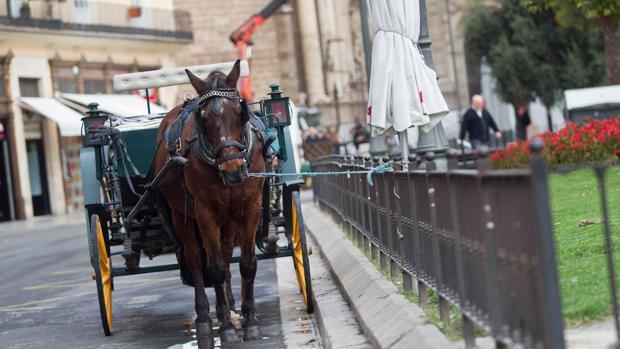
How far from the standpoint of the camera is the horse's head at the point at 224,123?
390 inches

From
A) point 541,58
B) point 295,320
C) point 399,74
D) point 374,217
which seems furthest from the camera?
point 541,58

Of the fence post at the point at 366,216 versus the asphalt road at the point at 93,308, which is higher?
the fence post at the point at 366,216

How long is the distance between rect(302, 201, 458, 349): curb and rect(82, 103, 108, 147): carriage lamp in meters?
2.42

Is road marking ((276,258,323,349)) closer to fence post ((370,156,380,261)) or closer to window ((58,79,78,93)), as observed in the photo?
fence post ((370,156,380,261))

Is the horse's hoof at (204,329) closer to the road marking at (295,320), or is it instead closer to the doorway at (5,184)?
the road marking at (295,320)

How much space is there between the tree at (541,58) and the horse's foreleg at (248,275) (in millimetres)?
42476

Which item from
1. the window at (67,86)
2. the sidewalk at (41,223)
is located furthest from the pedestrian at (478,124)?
the window at (67,86)

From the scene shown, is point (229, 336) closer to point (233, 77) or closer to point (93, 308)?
point (233, 77)

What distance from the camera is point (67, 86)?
150 ft

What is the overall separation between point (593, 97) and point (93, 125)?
75.5ft

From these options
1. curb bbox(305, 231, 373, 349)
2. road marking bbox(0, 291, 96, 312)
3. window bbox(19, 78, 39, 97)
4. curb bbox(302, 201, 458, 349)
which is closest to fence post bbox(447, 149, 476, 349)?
curb bbox(302, 201, 458, 349)

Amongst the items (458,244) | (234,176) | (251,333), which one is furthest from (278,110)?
(458,244)

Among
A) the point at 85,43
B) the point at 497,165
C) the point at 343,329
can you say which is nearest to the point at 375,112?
the point at 343,329

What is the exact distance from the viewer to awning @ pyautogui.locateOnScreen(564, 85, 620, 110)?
3288cm
